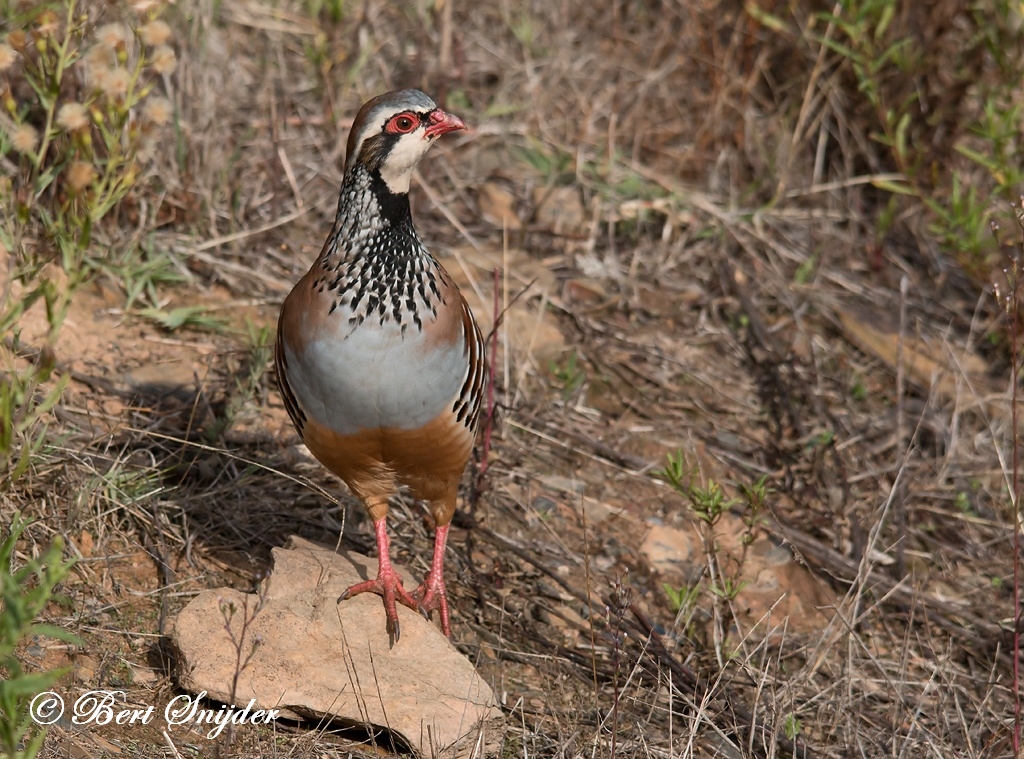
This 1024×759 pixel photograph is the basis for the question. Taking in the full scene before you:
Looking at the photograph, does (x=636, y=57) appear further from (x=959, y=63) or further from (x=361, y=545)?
(x=361, y=545)

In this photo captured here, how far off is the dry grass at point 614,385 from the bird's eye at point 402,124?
1304 millimetres

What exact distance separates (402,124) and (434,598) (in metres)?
1.44

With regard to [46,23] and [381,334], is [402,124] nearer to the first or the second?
[381,334]

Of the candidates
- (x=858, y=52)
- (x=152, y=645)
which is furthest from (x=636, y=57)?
(x=152, y=645)

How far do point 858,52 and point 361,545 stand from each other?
134 inches

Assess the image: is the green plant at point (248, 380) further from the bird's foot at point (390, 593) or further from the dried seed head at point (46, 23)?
the dried seed head at point (46, 23)

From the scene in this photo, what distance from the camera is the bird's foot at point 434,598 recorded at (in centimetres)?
366

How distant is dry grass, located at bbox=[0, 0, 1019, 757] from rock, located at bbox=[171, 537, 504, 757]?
127 mm

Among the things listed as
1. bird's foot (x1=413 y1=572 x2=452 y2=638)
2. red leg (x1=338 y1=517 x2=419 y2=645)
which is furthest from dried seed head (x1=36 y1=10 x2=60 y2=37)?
bird's foot (x1=413 y1=572 x2=452 y2=638)

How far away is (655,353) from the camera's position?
17.3 feet

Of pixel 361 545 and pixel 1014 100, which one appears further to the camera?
pixel 1014 100

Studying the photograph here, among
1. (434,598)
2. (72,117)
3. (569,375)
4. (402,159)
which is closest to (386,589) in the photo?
(434,598)

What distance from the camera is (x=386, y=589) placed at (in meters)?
3.49

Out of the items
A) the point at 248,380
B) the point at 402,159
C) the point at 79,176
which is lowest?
the point at 248,380
